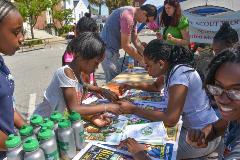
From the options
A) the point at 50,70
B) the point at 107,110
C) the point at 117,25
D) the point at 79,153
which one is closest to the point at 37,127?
the point at 79,153

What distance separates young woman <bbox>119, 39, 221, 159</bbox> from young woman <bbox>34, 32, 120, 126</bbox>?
0.24 m

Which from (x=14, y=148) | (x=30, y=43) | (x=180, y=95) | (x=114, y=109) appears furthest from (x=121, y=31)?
(x=30, y=43)

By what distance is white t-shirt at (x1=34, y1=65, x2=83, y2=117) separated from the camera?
7.73 ft

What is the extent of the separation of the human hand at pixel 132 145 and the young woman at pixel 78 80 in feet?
1.27

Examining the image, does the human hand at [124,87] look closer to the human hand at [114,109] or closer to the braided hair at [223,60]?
the human hand at [114,109]

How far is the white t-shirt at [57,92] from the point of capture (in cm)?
236

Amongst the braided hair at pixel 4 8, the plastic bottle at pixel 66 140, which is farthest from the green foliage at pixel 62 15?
the plastic bottle at pixel 66 140

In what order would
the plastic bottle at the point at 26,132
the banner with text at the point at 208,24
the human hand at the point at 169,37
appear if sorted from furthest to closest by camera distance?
the banner with text at the point at 208,24 → the human hand at the point at 169,37 → the plastic bottle at the point at 26,132

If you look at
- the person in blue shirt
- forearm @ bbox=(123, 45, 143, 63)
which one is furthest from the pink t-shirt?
the person in blue shirt

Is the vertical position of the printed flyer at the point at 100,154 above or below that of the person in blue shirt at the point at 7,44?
below

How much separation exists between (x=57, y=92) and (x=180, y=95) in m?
0.96

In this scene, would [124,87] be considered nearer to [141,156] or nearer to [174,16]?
[141,156]

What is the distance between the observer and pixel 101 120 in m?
2.33

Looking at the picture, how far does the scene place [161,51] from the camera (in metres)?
2.52
